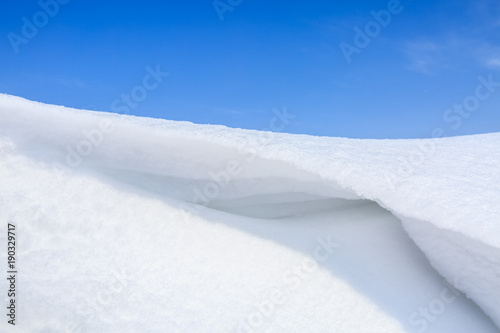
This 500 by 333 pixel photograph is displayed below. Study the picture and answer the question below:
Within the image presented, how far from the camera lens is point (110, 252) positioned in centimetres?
130

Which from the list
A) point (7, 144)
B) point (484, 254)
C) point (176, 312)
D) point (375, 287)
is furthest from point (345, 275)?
point (7, 144)

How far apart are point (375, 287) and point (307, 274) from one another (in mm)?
201

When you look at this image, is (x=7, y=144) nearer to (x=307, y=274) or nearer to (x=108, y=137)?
(x=108, y=137)

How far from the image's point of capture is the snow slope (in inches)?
46.9

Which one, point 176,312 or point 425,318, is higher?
point 176,312

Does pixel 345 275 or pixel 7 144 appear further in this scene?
pixel 7 144

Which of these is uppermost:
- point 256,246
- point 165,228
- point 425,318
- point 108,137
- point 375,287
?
point 108,137

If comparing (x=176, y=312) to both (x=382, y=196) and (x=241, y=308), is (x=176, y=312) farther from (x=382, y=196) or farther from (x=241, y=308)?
(x=382, y=196)

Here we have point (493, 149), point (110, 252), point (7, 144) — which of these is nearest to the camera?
point (110, 252)

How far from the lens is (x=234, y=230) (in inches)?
54.3

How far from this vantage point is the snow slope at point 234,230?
1.19m

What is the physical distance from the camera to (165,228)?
53.7 inches

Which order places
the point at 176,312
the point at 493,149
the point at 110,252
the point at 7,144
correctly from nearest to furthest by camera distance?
the point at 176,312 < the point at 110,252 < the point at 7,144 < the point at 493,149

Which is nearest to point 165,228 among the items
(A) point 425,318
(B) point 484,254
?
(A) point 425,318
